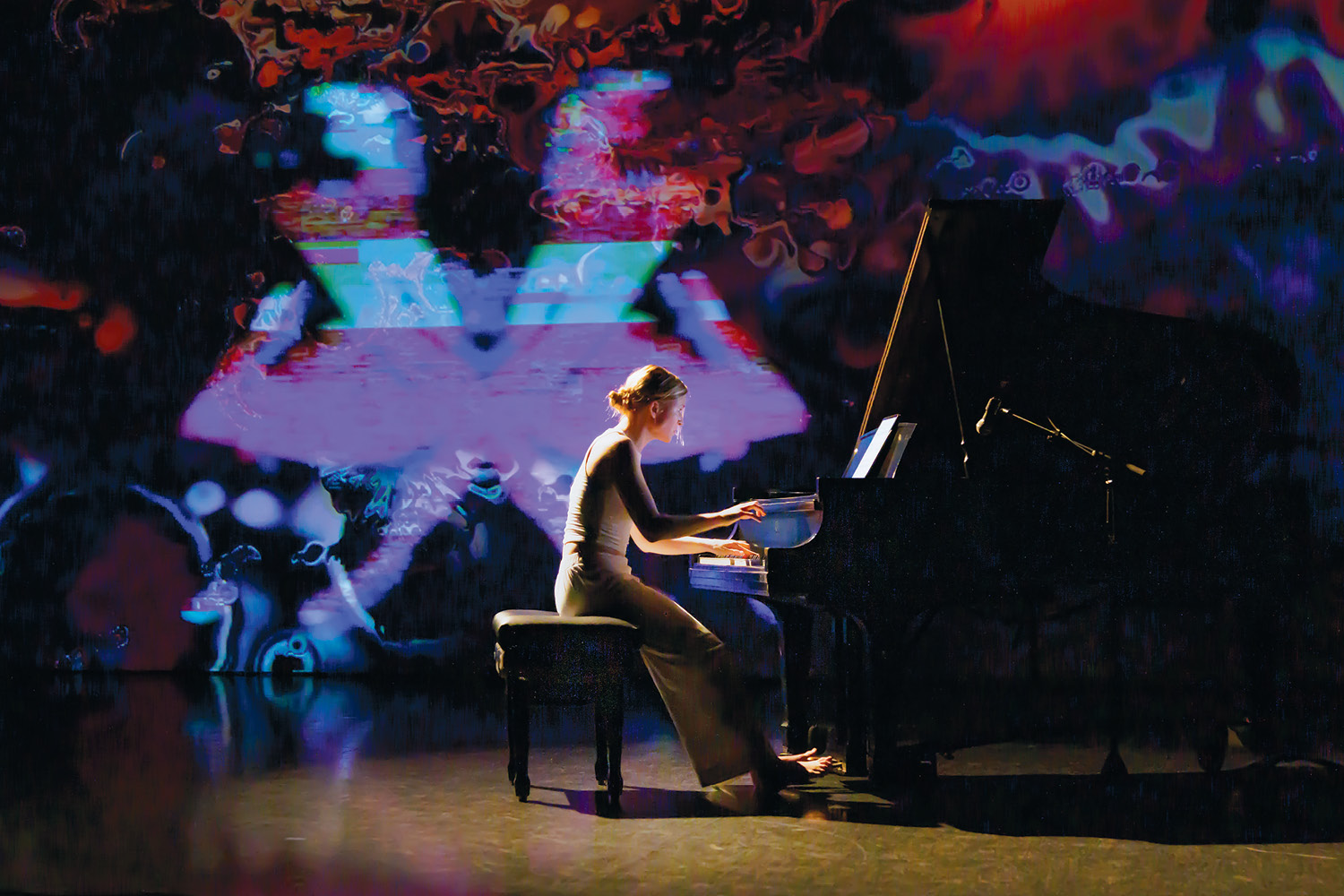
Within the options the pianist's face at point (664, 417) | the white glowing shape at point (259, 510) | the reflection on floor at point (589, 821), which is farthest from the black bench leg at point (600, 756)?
the white glowing shape at point (259, 510)

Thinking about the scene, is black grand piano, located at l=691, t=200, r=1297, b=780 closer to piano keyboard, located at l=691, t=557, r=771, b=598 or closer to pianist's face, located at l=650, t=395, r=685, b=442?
piano keyboard, located at l=691, t=557, r=771, b=598

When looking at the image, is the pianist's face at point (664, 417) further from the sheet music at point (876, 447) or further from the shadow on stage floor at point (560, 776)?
the shadow on stage floor at point (560, 776)

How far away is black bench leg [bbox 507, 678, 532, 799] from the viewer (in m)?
3.29

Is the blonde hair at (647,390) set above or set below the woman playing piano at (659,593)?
above

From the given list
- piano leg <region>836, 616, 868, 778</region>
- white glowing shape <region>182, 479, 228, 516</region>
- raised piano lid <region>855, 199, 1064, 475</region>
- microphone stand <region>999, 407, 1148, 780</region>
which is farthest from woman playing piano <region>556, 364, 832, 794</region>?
white glowing shape <region>182, 479, 228, 516</region>

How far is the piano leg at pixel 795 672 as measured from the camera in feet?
12.6

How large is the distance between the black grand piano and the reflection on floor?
1.24 feet

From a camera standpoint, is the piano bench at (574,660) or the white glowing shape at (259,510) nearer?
the piano bench at (574,660)

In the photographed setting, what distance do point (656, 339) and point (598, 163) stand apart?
3.30 ft

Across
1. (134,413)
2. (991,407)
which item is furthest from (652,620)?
(134,413)

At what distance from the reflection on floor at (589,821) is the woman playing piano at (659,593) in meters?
0.16

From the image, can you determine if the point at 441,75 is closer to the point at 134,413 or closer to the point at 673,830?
the point at 134,413

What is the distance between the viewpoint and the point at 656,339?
6062 millimetres

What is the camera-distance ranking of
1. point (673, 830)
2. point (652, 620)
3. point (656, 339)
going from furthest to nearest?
point (656, 339), point (652, 620), point (673, 830)
